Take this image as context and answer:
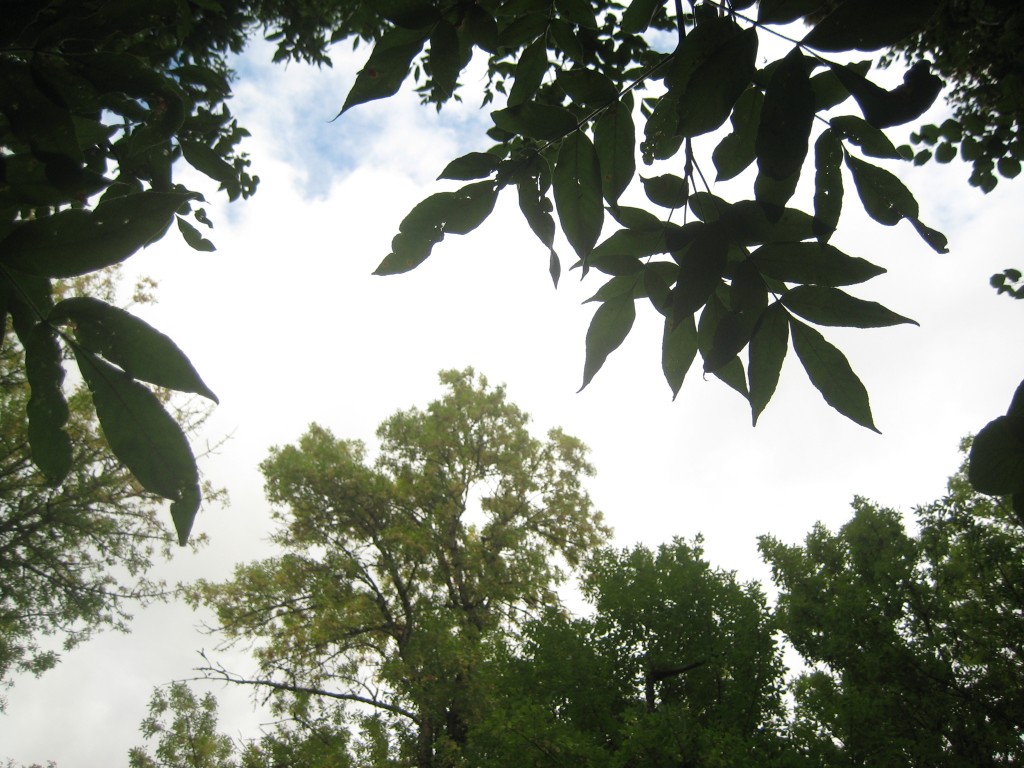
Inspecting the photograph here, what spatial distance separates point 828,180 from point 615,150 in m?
0.31

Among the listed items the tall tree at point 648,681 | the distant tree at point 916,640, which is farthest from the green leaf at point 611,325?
the distant tree at point 916,640

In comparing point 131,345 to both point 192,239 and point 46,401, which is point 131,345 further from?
point 192,239

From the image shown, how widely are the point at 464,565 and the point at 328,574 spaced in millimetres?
2714

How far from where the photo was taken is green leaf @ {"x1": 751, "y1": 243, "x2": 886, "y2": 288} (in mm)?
780

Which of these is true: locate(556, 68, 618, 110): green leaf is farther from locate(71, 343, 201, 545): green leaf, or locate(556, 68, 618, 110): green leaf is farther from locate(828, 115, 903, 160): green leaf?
locate(71, 343, 201, 545): green leaf

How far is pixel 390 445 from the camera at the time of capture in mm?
13289

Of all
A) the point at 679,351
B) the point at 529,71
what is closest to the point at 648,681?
the point at 679,351

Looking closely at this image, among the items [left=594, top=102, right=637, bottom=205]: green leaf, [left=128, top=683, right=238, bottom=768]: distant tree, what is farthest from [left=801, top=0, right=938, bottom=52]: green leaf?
[left=128, top=683, right=238, bottom=768]: distant tree

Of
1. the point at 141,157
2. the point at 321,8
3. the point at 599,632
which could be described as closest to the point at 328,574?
the point at 599,632

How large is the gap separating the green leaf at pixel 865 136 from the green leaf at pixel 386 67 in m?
0.61

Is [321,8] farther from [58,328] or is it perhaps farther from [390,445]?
[390,445]

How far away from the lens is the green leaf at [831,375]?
2.57 ft

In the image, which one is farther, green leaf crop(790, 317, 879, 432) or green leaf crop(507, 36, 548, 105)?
green leaf crop(507, 36, 548, 105)

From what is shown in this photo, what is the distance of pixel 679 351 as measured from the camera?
937mm
